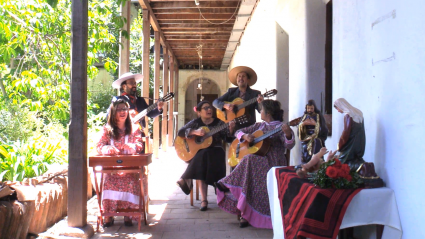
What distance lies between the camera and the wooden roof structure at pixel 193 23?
10.2m

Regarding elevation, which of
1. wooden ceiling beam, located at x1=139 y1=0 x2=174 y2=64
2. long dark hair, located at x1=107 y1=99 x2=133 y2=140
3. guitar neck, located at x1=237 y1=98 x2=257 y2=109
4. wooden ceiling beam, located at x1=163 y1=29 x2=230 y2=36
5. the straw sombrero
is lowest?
long dark hair, located at x1=107 y1=99 x2=133 y2=140

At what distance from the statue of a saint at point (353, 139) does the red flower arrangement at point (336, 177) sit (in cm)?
23

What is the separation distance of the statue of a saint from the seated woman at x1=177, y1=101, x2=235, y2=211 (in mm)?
2374

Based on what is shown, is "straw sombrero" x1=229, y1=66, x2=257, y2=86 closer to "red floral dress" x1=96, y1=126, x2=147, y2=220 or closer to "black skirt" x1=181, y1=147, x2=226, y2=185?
"black skirt" x1=181, y1=147, x2=226, y2=185

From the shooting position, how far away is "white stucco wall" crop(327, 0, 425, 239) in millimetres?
2553

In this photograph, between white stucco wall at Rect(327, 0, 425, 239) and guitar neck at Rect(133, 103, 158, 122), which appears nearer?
white stucco wall at Rect(327, 0, 425, 239)

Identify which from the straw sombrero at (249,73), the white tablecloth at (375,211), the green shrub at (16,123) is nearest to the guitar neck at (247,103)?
the straw sombrero at (249,73)

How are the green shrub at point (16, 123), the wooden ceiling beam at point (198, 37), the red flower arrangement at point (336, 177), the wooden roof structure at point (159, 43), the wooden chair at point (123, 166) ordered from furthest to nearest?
1. the wooden ceiling beam at point (198, 37)
2. the green shrub at point (16, 123)
3. the wooden chair at point (123, 166)
4. the wooden roof structure at point (159, 43)
5. the red flower arrangement at point (336, 177)


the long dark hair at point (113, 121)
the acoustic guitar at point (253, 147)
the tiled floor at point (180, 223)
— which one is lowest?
the tiled floor at point (180, 223)

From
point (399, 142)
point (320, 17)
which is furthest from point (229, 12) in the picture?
point (399, 142)

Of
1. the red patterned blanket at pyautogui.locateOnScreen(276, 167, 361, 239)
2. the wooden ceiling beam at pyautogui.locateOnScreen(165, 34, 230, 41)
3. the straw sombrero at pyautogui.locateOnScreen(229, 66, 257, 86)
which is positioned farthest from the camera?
the wooden ceiling beam at pyautogui.locateOnScreen(165, 34, 230, 41)

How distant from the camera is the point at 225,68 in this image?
2047cm

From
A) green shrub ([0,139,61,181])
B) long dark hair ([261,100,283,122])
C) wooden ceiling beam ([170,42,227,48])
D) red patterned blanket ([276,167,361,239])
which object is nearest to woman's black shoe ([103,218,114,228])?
green shrub ([0,139,61,181])

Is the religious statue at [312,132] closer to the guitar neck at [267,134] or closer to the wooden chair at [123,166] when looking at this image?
the guitar neck at [267,134]
